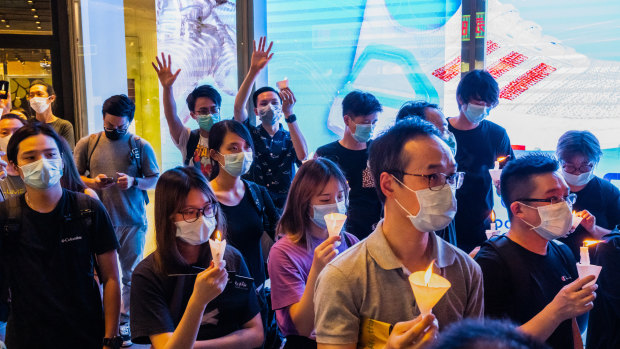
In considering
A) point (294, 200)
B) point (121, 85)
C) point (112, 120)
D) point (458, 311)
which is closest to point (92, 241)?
point (294, 200)

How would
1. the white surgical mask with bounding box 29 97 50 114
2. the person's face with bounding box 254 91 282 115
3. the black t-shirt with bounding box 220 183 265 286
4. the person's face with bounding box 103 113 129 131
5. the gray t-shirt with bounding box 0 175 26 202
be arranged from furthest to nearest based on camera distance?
1. the white surgical mask with bounding box 29 97 50 114
2. the person's face with bounding box 103 113 129 131
3. the gray t-shirt with bounding box 0 175 26 202
4. the person's face with bounding box 254 91 282 115
5. the black t-shirt with bounding box 220 183 265 286

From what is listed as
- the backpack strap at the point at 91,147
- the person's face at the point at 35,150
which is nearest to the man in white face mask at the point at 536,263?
the person's face at the point at 35,150

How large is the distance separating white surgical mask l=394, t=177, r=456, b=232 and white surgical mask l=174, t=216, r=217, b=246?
848mm

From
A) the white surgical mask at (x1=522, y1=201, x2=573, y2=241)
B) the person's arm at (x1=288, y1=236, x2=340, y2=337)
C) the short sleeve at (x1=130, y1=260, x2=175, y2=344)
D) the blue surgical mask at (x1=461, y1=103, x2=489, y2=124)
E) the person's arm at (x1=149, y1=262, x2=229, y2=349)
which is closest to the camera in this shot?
the person's arm at (x1=149, y1=262, x2=229, y2=349)

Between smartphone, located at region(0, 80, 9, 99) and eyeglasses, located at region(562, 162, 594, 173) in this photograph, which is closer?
eyeglasses, located at region(562, 162, 594, 173)

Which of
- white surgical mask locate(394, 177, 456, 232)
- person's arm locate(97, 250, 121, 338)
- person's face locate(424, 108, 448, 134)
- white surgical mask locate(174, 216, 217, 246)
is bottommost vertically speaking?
person's arm locate(97, 250, 121, 338)

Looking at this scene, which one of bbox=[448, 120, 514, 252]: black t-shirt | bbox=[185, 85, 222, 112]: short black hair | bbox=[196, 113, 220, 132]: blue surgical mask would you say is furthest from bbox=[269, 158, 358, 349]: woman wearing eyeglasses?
bbox=[185, 85, 222, 112]: short black hair

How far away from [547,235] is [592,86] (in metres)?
2.88

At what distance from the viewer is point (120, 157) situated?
A: 16.1ft

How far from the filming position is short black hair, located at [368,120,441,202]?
1.98 m

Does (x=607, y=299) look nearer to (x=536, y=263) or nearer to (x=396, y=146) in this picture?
(x=536, y=263)

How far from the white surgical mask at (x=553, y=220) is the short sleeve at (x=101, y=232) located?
1.90 m

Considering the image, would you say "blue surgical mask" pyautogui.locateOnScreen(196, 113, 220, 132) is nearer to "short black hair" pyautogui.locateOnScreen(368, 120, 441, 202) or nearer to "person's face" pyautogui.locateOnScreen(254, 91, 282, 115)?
"person's face" pyautogui.locateOnScreen(254, 91, 282, 115)

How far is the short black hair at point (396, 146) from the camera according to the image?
78.1 inches
